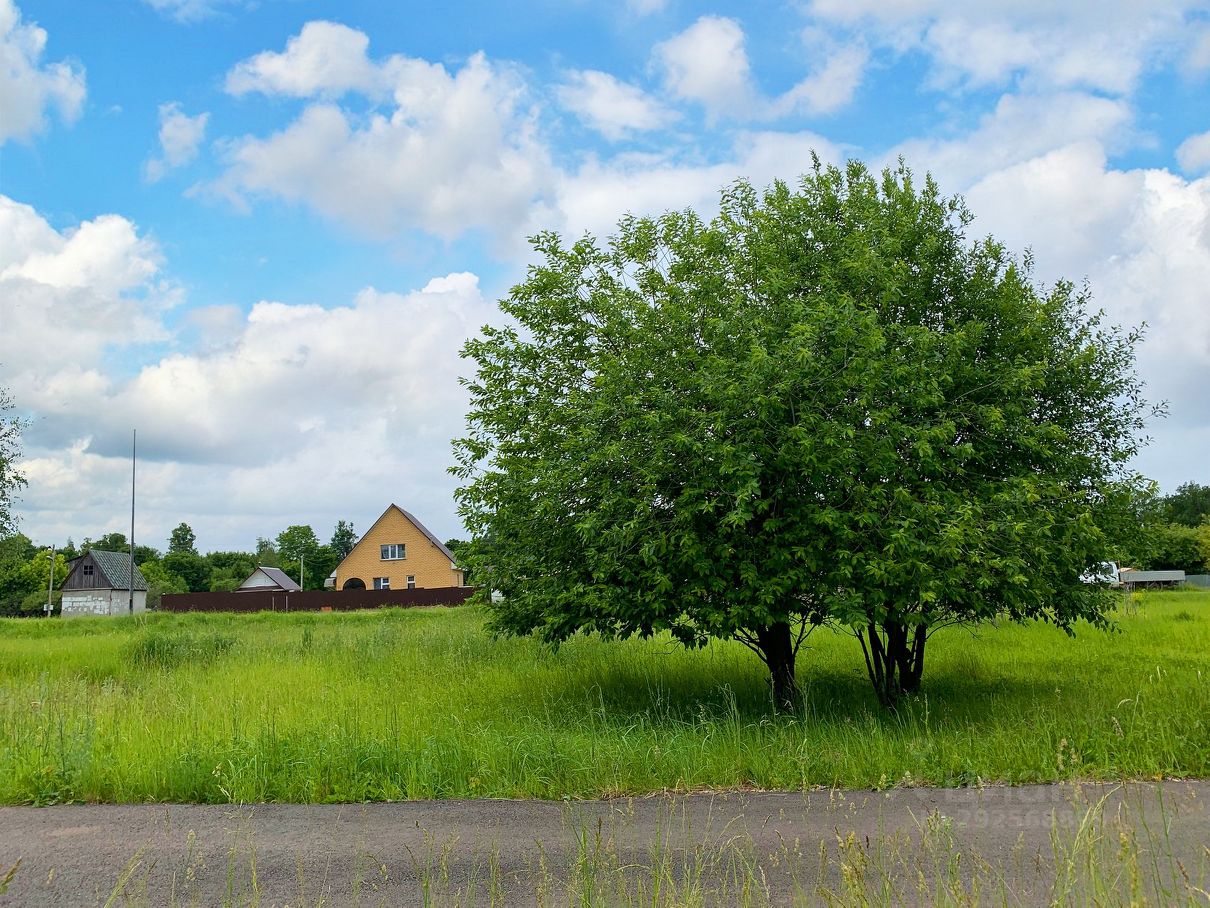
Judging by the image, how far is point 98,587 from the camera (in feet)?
241

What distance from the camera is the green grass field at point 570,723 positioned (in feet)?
25.9

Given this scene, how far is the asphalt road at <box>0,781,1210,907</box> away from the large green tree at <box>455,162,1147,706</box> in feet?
9.69

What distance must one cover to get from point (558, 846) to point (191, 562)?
123 meters

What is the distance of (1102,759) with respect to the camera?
331 inches

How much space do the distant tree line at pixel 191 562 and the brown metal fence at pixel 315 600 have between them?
36518mm

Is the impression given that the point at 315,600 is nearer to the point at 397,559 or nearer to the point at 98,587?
the point at 397,559

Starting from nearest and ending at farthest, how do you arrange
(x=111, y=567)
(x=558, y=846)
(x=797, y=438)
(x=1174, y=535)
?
(x=558, y=846) → (x=797, y=438) → (x=1174, y=535) → (x=111, y=567)

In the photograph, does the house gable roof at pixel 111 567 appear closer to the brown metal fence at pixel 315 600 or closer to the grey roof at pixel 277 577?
the grey roof at pixel 277 577

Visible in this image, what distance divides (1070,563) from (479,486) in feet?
26.8

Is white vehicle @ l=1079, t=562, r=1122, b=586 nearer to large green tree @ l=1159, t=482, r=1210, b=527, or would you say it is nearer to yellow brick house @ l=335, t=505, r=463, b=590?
yellow brick house @ l=335, t=505, r=463, b=590

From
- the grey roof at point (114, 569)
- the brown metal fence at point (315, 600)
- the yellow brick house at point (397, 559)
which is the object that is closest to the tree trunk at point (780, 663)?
the brown metal fence at point (315, 600)

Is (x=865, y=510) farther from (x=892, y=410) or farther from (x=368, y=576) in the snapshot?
(x=368, y=576)

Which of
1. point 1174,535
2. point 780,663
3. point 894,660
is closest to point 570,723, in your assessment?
point 780,663

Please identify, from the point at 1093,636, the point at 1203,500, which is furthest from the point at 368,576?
the point at 1203,500
